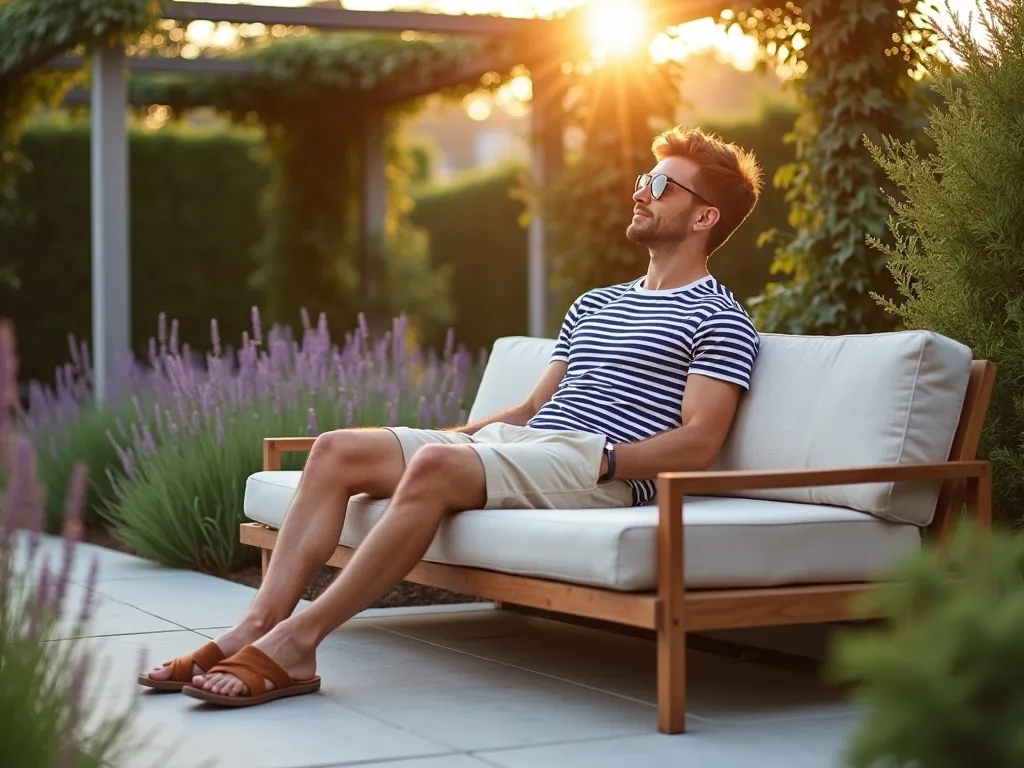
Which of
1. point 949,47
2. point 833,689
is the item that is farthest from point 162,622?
point 949,47

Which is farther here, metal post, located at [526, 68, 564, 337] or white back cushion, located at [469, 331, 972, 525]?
metal post, located at [526, 68, 564, 337]

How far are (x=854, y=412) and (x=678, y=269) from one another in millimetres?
667

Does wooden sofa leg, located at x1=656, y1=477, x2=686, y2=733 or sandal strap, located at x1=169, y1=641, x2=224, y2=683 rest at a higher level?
wooden sofa leg, located at x1=656, y1=477, x2=686, y2=733

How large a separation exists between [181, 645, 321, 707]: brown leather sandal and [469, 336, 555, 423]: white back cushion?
1.44 m

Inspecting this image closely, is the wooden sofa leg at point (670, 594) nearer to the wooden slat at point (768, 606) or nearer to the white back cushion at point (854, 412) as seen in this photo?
the wooden slat at point (768, 606)

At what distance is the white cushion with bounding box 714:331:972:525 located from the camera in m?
3.35

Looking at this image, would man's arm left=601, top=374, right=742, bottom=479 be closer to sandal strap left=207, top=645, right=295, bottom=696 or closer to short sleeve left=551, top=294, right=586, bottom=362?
short sleeve left=551, top=294, right=586, bottom=362

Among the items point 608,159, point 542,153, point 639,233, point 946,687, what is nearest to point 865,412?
point 639,233

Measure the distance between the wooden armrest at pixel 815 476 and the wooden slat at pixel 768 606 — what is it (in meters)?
0.22

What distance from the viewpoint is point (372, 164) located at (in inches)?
440

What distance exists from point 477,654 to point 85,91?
7.93 m

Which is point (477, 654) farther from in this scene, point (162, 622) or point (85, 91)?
point (85, 91)

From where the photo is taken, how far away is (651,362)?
12.1ft

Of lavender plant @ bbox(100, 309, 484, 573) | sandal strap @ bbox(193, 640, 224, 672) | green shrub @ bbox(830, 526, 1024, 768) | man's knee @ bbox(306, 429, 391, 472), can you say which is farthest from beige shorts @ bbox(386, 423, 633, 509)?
lavender plant @ bbox(100, 309, 484, 573)
